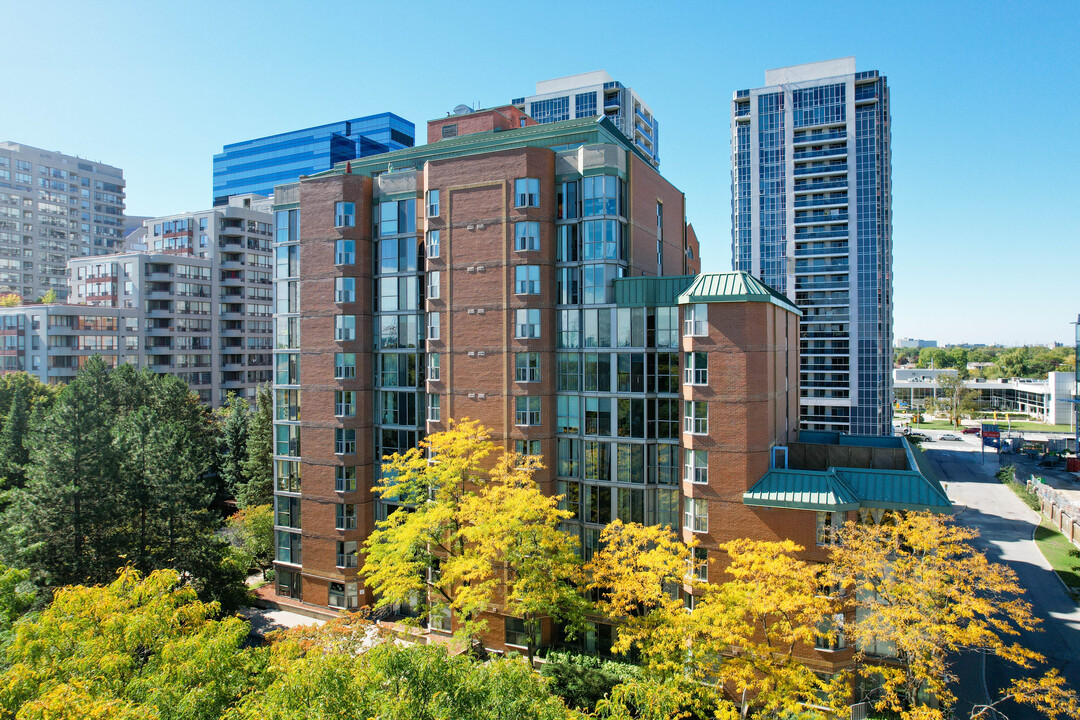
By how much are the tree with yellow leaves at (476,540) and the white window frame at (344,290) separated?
39.3 feet

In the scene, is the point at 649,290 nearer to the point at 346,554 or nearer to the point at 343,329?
the point at 343,329

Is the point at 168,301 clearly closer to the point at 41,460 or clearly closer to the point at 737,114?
the point at 41,460

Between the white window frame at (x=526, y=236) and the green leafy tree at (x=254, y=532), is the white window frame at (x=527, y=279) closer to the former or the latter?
the white window frame at (x=526, y=236)

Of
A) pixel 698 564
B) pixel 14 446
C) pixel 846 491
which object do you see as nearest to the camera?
pixel 846 491

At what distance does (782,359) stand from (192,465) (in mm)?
40029

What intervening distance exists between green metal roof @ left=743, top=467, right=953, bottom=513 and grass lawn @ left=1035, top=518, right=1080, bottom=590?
86.2 ft

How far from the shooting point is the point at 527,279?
37438 mm

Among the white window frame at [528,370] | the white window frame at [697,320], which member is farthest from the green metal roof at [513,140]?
the white window frame at [528,370]

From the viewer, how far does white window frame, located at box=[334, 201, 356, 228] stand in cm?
4197

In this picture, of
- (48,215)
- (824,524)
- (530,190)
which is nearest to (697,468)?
(824,524)

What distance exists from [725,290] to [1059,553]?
43823 mm

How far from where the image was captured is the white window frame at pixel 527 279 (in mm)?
37344

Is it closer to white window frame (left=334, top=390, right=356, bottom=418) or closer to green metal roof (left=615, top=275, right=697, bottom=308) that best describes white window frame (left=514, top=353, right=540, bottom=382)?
green metal roof (left=615, top=275, right=697, bottom=308)

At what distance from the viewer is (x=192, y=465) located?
135ft
